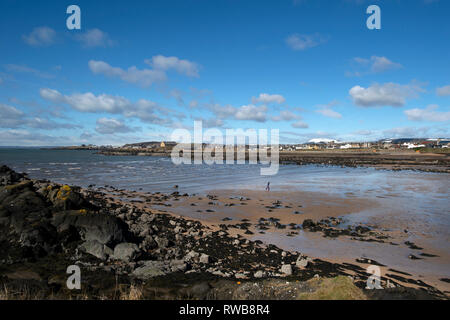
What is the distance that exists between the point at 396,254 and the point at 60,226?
1282 cm

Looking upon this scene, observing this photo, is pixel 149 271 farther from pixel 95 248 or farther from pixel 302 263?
pixel 302 263

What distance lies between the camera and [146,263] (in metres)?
8.44

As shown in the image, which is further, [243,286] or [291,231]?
[291,231]

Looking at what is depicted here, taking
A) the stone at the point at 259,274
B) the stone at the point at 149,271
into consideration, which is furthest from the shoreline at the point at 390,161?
the stone at the point at 149,271

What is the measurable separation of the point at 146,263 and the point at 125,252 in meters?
1.19

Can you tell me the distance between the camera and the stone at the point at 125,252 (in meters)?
9.04

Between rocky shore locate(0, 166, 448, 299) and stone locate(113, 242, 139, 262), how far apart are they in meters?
0.03

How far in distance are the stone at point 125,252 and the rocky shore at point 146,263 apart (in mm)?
32

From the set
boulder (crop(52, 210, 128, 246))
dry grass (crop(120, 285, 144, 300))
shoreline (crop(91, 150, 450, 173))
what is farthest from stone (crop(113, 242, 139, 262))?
shoreline (crop(91, 150, 450, 173))

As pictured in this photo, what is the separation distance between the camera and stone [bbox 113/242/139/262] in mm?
9038

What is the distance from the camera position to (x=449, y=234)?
1401cm

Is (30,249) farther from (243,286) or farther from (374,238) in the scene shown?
(374,238)
